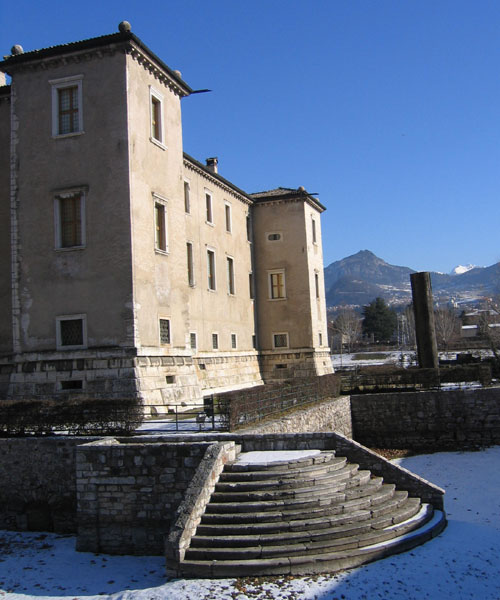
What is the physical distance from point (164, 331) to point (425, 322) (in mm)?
16126

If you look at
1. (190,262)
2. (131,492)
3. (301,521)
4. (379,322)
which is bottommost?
(301,521)

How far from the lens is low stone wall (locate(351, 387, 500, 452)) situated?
2703 cm

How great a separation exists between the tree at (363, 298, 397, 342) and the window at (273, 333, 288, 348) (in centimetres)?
6388

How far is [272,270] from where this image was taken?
133ft

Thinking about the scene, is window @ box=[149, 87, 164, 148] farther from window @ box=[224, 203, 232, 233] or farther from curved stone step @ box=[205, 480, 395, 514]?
curved stone step @ box=[205, 480, 395, 514]

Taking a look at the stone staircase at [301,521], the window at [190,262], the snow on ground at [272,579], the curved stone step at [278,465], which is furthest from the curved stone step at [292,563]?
the window at [190,262]

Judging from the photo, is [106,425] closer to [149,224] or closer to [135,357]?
[135,357]

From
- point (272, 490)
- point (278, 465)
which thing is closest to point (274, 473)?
point (278, 465)

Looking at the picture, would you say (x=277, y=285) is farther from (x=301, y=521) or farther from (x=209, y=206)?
(x=301, y=521)

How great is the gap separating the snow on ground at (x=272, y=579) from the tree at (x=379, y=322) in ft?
284

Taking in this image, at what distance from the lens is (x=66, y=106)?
23.0 m

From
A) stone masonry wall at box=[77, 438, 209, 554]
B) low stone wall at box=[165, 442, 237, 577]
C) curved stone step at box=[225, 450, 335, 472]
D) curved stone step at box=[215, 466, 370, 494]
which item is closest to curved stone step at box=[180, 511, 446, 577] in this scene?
low stone wall at box=[165, 442, 237, 577]

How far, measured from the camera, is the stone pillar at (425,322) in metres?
33.0

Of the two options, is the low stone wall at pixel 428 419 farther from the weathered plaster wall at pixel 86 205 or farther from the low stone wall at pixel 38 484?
the low stone wall at pixel 38 484
